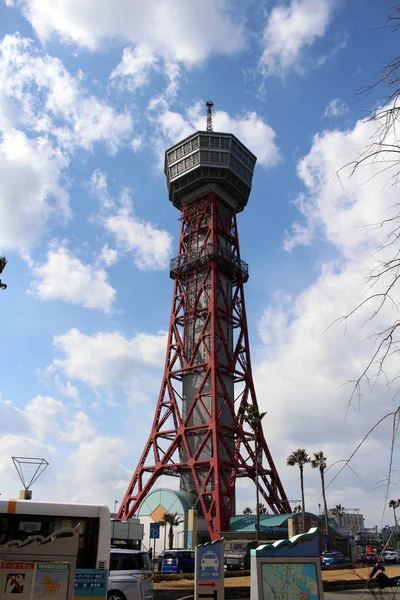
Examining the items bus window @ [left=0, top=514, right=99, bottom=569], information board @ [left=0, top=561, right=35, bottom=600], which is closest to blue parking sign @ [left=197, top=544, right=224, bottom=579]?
bus window @ [left=0, top=514, right=99, bottom=569]

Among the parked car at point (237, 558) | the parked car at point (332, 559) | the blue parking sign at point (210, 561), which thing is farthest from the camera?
the parked car at point (332, 559)

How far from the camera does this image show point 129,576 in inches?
590

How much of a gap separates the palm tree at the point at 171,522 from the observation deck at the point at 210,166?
37.7m

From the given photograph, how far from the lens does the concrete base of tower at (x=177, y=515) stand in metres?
47.2

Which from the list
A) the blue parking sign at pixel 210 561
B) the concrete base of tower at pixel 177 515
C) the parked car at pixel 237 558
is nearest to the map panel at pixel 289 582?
the blue parking sign at pixel 210 561

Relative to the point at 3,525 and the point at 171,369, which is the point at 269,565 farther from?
the point at 171,369

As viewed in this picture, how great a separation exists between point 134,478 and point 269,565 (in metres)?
47.0

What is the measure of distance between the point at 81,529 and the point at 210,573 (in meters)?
3.54

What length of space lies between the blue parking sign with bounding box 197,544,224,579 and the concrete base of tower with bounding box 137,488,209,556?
117 ft

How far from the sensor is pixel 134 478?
5391 cm

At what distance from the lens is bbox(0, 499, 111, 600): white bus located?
1257 centimetres

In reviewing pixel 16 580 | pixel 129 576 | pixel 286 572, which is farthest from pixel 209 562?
pixel 16 580

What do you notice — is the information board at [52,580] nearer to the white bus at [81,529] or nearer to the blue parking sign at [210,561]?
the white bus at [81,529]

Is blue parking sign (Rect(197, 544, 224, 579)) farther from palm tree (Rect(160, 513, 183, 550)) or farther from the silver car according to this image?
palm tree (Rect(160, 513, 183, 550))
